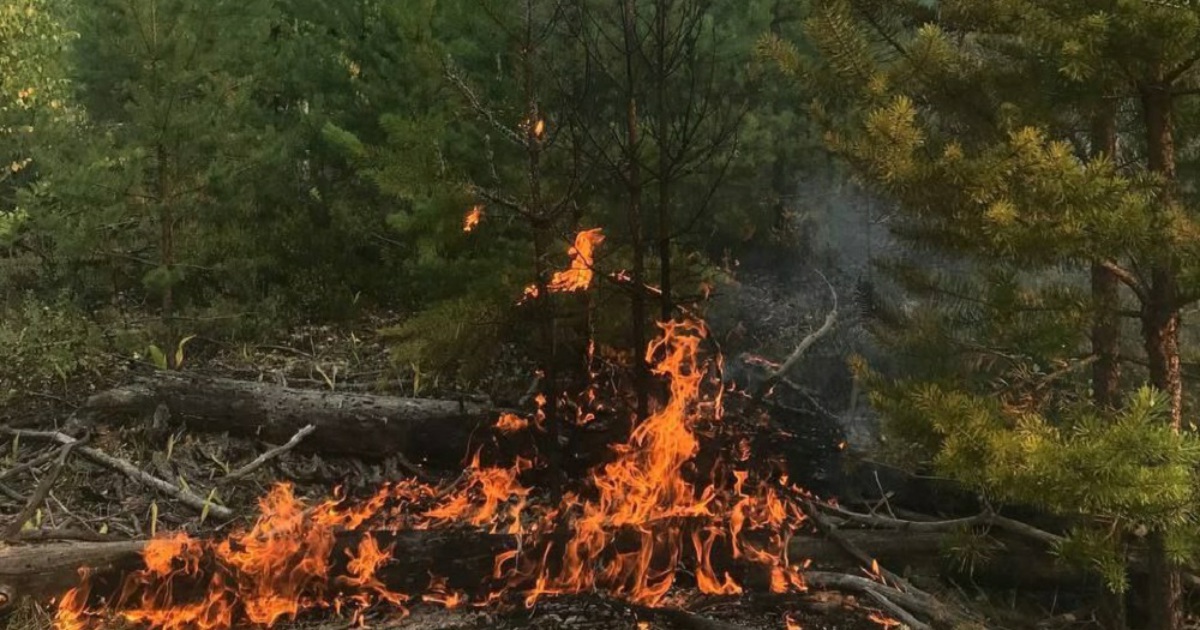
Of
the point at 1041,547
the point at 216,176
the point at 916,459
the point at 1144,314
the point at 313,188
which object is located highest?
the point at 313,188

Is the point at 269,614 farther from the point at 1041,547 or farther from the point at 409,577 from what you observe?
the point at 1041,547

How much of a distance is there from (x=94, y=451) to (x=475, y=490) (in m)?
3.85

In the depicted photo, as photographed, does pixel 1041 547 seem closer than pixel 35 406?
Yes

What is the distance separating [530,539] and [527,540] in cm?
3

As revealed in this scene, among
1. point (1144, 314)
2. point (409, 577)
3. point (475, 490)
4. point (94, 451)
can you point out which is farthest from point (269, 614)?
point (1144, 314)

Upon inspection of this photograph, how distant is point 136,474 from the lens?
7.58m

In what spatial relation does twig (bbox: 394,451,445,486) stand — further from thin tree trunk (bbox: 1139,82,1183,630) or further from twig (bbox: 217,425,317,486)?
thin tree trunk (bbox: 1139,82,1183,630)

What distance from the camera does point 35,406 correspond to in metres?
8.88

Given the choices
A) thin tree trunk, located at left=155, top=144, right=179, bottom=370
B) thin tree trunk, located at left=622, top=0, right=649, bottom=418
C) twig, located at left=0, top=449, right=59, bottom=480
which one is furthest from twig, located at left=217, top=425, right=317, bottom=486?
thin tree trunk, located at left=622, top=0, right=649, bottom=418

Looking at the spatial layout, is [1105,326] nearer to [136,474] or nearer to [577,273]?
[577,273]

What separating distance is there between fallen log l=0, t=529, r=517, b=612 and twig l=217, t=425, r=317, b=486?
6.04 feet

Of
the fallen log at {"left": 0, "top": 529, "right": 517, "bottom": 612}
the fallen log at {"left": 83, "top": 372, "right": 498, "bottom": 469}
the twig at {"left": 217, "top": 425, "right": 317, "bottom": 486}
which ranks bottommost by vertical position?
the fallen log at {"left": 0, "top": 529, "right": 517, "bottom": 612}

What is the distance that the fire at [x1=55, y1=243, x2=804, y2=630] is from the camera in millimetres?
5543

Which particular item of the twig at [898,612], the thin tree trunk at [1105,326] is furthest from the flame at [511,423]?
the thin tree trunk at [1105,326]
